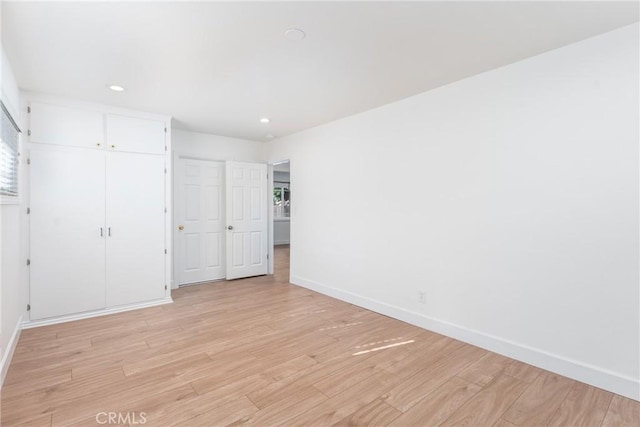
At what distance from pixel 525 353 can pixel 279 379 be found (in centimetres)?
199

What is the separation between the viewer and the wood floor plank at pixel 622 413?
187cm

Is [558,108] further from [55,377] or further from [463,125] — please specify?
[55,377]

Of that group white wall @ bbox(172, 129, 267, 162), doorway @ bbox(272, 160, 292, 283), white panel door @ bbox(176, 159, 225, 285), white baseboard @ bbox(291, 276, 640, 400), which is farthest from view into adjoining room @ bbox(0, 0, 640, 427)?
doorway @ bbox(272, 160, 292, 283)

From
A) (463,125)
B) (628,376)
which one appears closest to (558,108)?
(463,125)

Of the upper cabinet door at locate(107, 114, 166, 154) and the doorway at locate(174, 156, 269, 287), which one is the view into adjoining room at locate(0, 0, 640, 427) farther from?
the doorway at locate(174, 156, 269, 287)

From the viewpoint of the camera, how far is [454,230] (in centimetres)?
309

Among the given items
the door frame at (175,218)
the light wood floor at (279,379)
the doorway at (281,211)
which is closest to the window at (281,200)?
the doorway at (281,211)

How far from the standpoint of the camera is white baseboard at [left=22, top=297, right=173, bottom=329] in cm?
334

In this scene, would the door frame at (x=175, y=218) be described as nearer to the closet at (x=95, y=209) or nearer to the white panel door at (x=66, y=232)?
the closet at (x=95, y=209)

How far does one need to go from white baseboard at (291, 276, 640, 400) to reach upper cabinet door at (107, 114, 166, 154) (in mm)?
3318

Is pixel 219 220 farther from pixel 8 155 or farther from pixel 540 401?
pixel 540 401

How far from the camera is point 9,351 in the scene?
259cm

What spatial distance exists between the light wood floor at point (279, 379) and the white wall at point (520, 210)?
300 mm

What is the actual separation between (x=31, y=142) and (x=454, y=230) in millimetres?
4397
